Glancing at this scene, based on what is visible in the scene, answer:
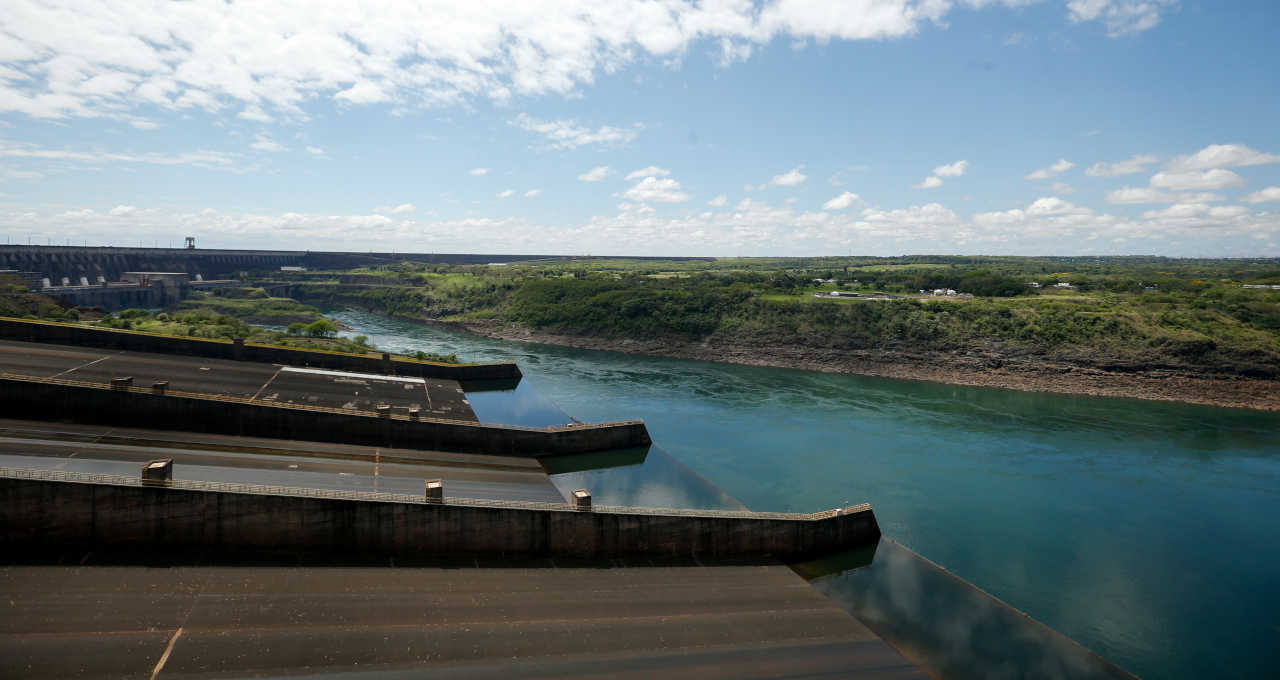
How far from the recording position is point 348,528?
25.2 meters

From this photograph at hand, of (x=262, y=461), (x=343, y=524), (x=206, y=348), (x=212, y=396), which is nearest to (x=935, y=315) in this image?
(x=262, y=461)

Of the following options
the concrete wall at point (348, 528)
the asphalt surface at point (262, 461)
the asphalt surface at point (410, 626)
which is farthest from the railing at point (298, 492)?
the asphalt surface at point (262, 461)

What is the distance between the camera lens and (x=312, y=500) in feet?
81.7

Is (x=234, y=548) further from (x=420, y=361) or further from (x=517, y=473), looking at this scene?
(x=420, y=361)

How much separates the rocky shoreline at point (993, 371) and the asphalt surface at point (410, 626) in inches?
2857

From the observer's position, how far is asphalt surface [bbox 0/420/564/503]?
97.7 feet

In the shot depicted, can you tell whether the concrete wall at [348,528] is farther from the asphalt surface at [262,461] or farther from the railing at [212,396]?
the railing at [212,396]

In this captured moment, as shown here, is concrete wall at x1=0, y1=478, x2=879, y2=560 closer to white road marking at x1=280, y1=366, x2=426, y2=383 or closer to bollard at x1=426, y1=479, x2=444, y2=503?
bollard at x1=426, y1=479, x2=444, y2=503

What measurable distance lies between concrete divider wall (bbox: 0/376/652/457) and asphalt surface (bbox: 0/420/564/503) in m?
0.84

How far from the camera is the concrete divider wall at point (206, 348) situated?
156 ft

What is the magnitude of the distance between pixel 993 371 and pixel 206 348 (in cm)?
9479

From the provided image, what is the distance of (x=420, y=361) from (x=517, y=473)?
110ft

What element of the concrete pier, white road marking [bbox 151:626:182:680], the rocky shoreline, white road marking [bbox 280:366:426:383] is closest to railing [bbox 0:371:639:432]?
white road marking [bbox 280:366:426:383]

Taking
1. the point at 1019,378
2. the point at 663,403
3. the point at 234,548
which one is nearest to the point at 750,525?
the point at 234,548
